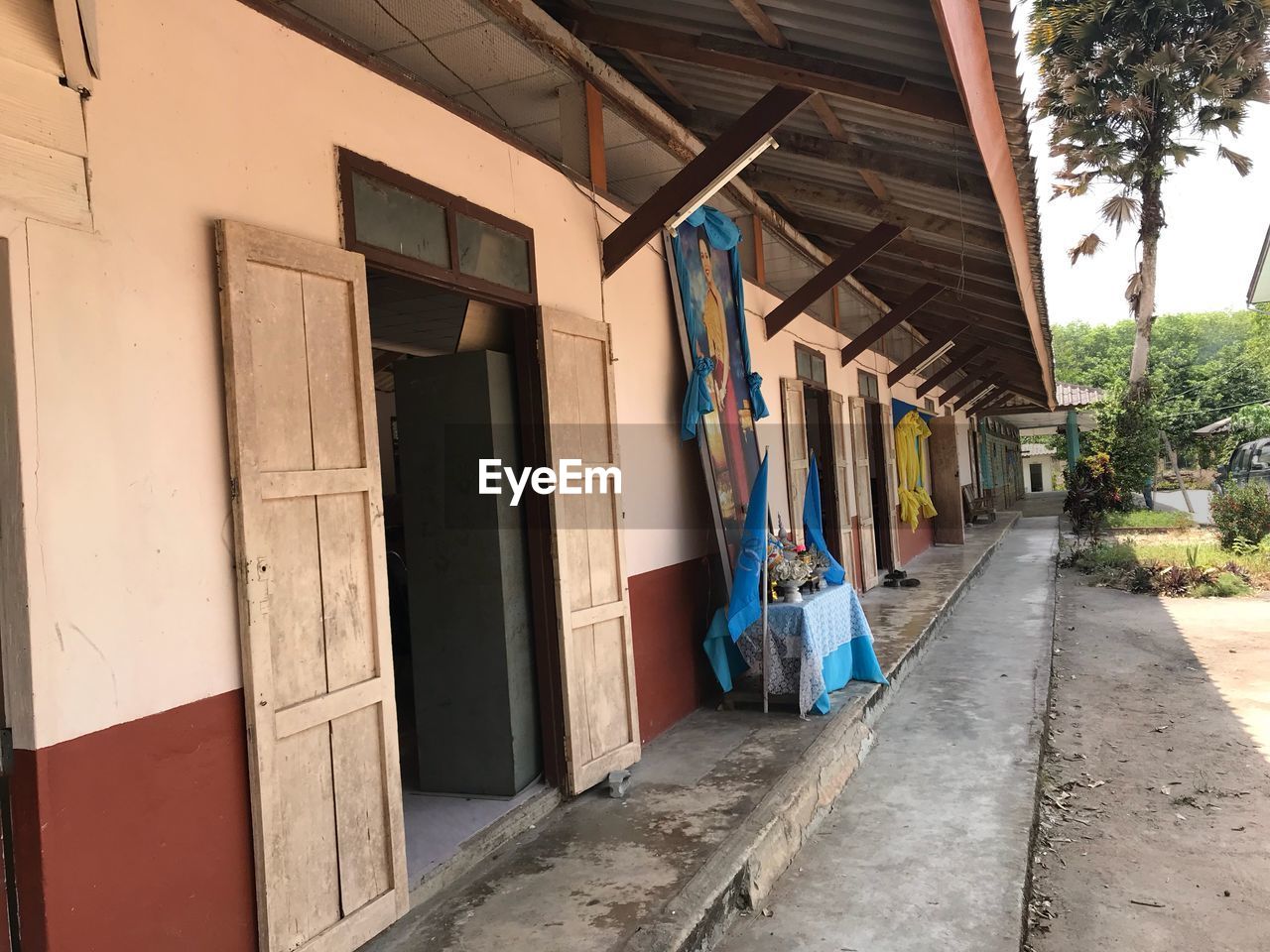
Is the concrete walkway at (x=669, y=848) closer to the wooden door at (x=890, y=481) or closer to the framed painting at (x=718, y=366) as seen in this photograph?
the framed painting at (x=718, y=366)

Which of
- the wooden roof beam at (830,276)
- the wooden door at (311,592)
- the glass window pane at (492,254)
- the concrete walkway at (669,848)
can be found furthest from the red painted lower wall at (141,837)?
the wooden roof beam at (830,276)

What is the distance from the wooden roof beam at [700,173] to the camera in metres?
4.14

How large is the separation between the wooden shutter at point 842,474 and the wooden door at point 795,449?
124cm

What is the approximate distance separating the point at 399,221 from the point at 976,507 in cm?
A: 1835

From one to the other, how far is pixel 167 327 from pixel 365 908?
1.79 meters

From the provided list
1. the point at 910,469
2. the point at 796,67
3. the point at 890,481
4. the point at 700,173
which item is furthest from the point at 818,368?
the point at 796,67

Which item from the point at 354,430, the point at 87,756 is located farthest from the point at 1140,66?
the point at 87,756

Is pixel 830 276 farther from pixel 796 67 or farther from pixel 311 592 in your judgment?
pixel 311 592

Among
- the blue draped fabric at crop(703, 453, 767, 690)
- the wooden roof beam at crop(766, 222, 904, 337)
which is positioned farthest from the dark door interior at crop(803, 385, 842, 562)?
the blue draped fabric at crop(703, 453, 767, 690)

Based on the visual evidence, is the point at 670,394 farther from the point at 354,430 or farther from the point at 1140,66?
the point at 1140,66

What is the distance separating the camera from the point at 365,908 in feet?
8.70

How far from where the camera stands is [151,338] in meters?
2.24

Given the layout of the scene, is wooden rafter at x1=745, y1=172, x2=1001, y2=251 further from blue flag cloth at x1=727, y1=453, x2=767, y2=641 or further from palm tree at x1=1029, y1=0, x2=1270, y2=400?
palm tree at x1=1029, y1=0, x2=1270, y2=400

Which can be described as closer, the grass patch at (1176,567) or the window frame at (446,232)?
the window frame at (446,232)
